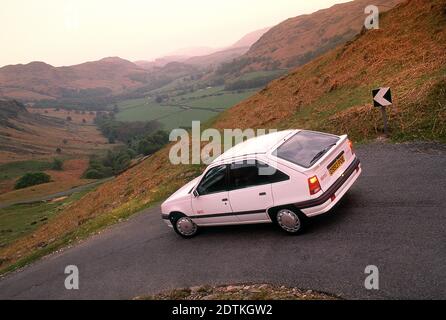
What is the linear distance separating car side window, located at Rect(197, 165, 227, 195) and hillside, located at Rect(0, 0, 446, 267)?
21.4 ft

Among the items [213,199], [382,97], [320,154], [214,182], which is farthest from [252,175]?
[382,97]

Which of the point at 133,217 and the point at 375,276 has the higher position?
the point at 375,276

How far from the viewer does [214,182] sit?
958cm

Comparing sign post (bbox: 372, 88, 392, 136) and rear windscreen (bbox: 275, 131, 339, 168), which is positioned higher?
sign post (bbox: 372, 88, 392, 136)

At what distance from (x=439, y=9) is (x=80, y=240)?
79.7 feet

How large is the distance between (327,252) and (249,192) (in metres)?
2.25

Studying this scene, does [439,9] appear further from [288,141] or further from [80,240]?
[80,240]

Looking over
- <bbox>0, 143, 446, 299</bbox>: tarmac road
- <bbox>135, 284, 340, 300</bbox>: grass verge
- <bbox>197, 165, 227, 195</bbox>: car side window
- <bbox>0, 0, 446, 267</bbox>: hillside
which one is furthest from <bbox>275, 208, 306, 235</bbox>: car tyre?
<bbox>0, 0, 446, 267</bbox>: hillside

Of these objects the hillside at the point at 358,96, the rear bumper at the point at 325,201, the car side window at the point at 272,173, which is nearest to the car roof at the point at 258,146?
the car side window at the point at 272,173

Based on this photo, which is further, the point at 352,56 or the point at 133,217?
the point at 352,56

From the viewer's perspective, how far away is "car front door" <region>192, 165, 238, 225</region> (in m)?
9.39

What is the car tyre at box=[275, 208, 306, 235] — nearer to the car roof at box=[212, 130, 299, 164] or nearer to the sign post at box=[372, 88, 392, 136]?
the car roof at box=[212, 130, 299, 164]
